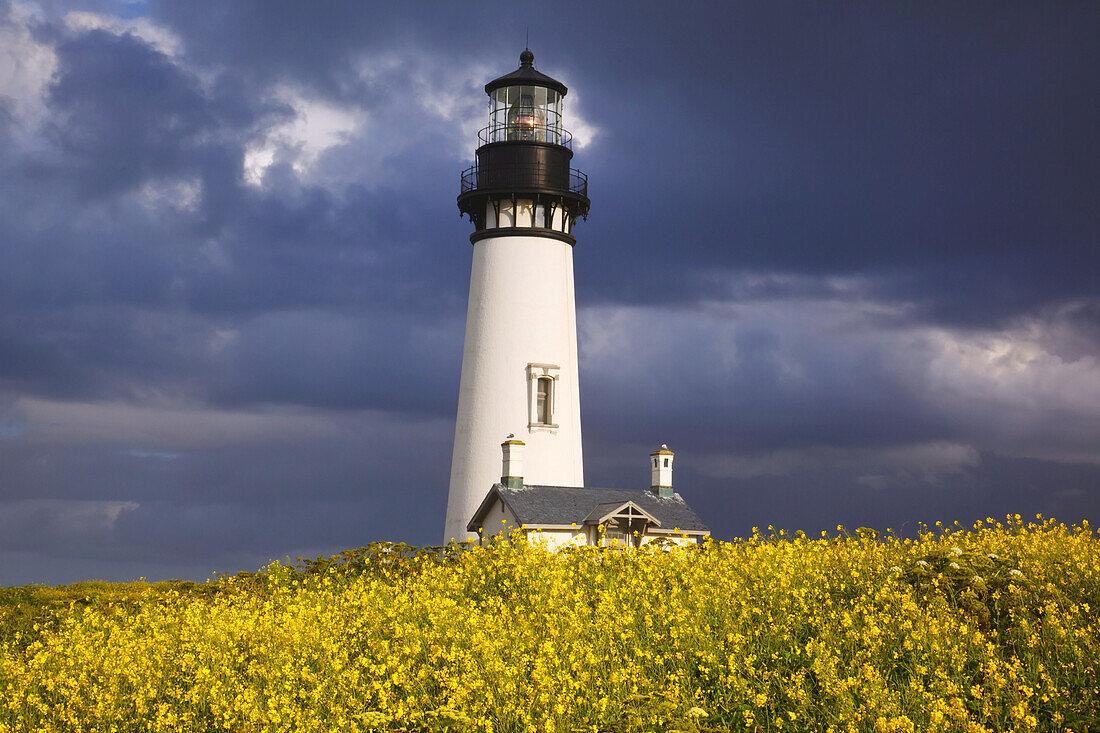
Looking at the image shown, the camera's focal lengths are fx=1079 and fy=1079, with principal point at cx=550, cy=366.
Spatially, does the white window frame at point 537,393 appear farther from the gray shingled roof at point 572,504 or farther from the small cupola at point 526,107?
the small cupola at point 526,107

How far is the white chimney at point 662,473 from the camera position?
108ft

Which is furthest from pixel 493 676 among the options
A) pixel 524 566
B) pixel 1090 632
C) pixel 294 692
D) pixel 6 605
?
pixel 6 605

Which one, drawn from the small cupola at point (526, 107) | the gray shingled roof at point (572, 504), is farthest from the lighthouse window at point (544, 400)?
the small cupola at point (526, 107)

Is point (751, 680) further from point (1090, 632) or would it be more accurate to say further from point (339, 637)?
point (339, 637)

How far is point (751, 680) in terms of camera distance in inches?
396

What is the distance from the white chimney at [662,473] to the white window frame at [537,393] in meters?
3.60

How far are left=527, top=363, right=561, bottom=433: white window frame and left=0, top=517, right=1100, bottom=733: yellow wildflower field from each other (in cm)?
1671

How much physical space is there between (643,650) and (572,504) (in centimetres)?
1981

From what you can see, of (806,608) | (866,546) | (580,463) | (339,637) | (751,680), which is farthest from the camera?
(580,463)

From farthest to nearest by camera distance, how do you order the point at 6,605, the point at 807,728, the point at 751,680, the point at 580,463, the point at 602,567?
1. the point at 580,463
2. the point at 6,605
3. the point at 602,567
4. the point at 751,680
5. the point at 807,728

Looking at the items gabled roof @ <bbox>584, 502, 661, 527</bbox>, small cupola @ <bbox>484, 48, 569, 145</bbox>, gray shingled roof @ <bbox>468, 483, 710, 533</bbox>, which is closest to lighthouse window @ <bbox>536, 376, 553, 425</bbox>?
gray shingled roof @ <bbox>468, 483, 710, 533</bbox>

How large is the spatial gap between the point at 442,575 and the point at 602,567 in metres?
2.14

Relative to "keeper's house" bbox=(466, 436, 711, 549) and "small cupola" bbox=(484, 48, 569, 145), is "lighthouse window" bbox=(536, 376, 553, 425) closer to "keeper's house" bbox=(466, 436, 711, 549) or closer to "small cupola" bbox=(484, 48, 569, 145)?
"keeper's house" bbox=(466, 436, 711, 549)

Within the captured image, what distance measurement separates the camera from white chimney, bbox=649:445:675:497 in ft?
108
